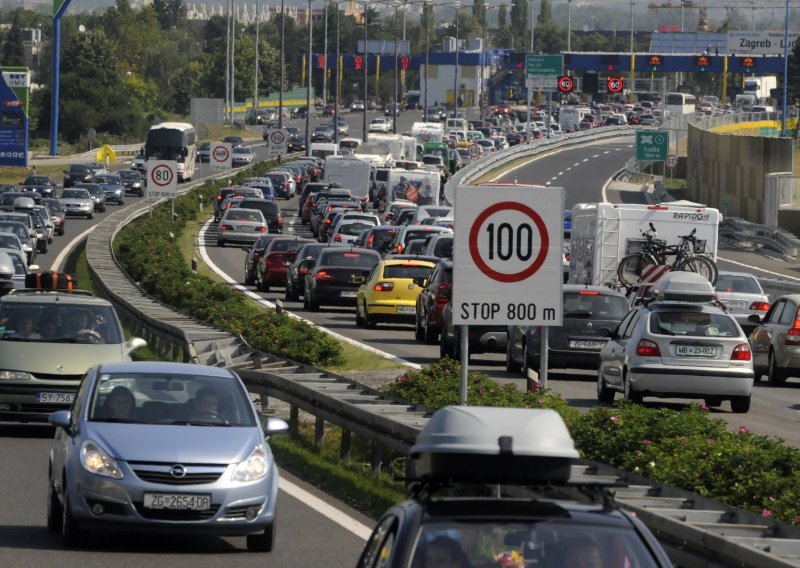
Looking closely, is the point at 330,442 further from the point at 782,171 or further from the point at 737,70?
the point at 737,70

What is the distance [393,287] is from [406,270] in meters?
0.42

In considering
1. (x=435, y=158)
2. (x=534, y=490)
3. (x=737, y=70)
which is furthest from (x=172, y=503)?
(x=737, y=70)

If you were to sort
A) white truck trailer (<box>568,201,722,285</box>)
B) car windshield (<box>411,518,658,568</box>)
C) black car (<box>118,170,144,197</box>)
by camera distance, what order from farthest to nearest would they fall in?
black car (<box>118,170,144,197</box>), white truck trailer (<box>568,201,722,285</box>), car windshield (<box>411,518,658,568</box>)

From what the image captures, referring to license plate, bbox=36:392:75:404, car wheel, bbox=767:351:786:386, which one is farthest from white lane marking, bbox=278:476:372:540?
car wheel, bbox=767:351:786:386

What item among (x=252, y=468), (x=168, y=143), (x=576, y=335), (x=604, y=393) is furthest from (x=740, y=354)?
(x=168, y=143)

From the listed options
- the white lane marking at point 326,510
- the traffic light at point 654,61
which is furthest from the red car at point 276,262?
the traffic light at point 654,61

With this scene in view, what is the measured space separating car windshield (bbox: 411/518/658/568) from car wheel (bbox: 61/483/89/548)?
618cm

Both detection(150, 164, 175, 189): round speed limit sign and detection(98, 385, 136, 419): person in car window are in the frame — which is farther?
detection(150, 164, 175, 189): round speed limit sign

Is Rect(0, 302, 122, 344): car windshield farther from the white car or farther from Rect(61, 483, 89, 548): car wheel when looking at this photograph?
the white car

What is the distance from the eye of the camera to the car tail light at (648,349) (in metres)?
22.4

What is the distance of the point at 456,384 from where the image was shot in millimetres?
18047

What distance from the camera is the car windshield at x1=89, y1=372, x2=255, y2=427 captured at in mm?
12867

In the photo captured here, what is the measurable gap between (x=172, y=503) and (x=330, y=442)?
6.66 m

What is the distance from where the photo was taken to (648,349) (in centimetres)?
2244
